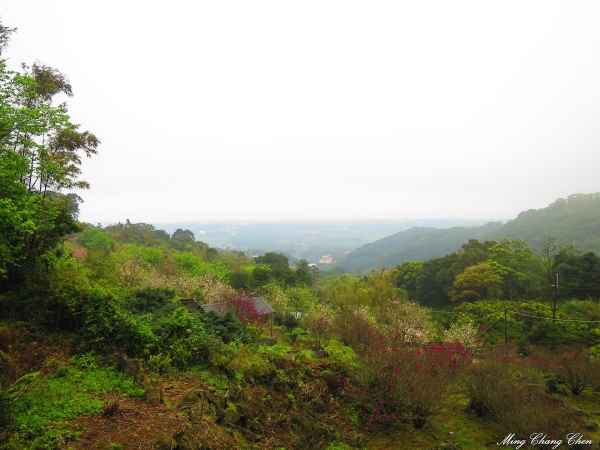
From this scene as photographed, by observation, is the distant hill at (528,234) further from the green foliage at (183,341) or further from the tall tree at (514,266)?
the green foliage at (183,341)

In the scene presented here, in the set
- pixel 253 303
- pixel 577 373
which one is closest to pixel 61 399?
pixel 253 303

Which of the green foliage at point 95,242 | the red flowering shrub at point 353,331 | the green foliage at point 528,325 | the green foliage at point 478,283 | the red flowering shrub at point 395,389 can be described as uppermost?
the green foliage at point 95,242

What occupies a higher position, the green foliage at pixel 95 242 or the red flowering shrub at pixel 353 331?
the green foliage at pixel 95 242

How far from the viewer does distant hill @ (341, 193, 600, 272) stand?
2468 inches

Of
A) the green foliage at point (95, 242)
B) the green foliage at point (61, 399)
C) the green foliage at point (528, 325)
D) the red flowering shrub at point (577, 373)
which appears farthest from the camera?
the green foliage at point (95, 242)

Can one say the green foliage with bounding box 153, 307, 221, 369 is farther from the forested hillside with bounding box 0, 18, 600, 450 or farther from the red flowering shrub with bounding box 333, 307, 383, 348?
the red flowering shrub with bounding box 333, 307, 383, 348

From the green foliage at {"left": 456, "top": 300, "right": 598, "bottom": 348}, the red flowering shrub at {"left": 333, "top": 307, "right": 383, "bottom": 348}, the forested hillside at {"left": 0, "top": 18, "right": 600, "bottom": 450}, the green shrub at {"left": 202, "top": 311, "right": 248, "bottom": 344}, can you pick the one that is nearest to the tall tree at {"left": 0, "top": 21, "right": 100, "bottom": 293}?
the forested hillside at {"left": 0, "top": 18, "right": 600, "bottom": 450}

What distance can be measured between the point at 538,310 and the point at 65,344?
29.7m

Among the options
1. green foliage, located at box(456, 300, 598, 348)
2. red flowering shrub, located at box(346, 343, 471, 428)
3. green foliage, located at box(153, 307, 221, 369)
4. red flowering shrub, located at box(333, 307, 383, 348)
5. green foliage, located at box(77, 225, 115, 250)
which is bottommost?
green foliage, located at box(456, 300, 598, 348)

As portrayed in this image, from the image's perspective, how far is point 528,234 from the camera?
7300 centimetres

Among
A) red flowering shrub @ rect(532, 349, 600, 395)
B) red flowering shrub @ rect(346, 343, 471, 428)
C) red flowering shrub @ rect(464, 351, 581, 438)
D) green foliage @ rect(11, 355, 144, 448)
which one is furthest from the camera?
red flowering shrub @ rect(532, 349, 600, 395)

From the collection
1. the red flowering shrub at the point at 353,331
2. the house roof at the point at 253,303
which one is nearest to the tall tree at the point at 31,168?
the house roof at the point at 253,303

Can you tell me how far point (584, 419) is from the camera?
28.8 ft

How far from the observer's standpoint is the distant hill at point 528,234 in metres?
62.7
